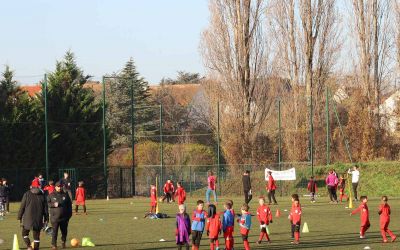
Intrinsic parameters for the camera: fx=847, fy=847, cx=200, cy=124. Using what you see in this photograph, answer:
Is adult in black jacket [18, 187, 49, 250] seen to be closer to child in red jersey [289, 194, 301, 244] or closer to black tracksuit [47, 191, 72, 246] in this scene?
black tracksuit [47, 191, 72, 246]

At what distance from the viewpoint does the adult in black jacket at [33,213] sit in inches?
804

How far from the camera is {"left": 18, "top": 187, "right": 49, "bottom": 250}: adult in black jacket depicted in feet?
67.0

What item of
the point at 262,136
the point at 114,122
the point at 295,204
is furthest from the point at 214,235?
the point at 114,122

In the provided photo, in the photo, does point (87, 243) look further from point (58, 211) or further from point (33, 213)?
point (33, 213)

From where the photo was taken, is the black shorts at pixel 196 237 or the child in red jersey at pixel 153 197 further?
the child in red jersey at pixel 153 197

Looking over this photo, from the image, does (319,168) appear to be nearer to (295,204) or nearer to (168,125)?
(295,204)

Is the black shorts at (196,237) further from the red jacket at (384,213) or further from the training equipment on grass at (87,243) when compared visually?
the red jacket at (384,213)

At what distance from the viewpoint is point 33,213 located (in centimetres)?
2047

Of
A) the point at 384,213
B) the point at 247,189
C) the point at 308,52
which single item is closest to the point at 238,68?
the point at 308,52

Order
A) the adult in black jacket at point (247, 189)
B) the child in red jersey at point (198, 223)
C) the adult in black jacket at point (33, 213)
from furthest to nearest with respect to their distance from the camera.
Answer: the adult in black jacket at point (247, 189), the adult in black jacket at point (33, 213), the child in red jersey at point (198, 223)

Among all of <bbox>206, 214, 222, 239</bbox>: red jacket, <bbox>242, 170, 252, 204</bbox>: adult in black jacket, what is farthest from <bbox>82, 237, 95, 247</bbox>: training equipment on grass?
<bbox>242, 170, 252, 204</bbox>: adult in black jacket

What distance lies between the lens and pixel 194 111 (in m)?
95.5

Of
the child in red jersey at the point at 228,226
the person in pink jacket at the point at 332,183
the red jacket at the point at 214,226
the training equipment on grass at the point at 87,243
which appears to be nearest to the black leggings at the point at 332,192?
the person in pink jacket at the point at 332,183

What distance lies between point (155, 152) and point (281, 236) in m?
51.6
